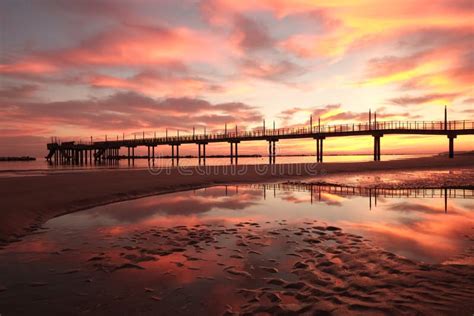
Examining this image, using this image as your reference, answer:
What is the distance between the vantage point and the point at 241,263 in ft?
14.0

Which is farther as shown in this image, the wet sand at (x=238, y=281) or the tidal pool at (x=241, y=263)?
the tidal pool at (x=241, y=263)

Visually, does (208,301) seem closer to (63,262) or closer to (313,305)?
(313,305)

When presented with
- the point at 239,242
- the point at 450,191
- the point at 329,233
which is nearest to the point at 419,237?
the point at 329,233

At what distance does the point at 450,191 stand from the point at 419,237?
8.73 metres

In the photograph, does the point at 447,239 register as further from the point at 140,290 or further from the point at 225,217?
the point at 140,290

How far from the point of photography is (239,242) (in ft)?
17.6

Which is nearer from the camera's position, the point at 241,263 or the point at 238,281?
the point at 238,281

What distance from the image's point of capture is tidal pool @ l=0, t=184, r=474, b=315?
10.1ft

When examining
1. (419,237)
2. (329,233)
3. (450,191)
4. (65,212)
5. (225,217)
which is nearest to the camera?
(419,237)

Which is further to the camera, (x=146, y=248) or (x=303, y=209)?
(x=303, y=209)

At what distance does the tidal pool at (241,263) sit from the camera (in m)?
3.07

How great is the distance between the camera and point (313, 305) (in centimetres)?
297

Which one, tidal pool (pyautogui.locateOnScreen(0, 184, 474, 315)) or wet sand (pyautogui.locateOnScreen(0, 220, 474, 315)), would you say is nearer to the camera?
wet sand (pyautogui.locateOnScreen(0, 220, 474, 315))

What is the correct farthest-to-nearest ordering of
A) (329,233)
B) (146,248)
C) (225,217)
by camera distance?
(225,217), (329,233), (146,248)
